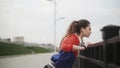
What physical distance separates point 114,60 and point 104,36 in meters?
0.27

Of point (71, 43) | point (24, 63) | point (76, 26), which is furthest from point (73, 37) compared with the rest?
point (24, 63)

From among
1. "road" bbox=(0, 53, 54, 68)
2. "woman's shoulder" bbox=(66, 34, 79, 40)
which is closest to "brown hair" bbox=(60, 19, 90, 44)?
"woman's shoulder" bbox=(66, 34, 79, 40)

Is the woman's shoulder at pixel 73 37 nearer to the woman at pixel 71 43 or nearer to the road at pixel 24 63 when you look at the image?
the woman at pixel 71 43

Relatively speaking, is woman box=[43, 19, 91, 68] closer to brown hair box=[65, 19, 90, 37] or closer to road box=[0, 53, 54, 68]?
brown hair box=[65, 19, 90, 37]

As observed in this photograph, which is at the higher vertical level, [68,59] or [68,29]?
[68,29]

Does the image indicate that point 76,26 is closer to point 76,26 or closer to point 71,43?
point 76,26

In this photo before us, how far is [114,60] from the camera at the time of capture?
3.19 meters

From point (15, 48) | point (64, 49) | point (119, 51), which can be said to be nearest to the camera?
point (119, 51)

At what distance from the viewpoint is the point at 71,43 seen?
3996 mm

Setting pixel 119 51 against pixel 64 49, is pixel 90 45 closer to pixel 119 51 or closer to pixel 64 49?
pixel 64 49

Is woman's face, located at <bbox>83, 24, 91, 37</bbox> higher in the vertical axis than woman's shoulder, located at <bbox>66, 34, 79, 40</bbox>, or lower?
higher

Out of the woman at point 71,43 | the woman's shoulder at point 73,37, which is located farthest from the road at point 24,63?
the woman's shoulder at point 73,37

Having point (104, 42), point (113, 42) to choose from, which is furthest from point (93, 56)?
point (113, 42)

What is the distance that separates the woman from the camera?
4000mm
